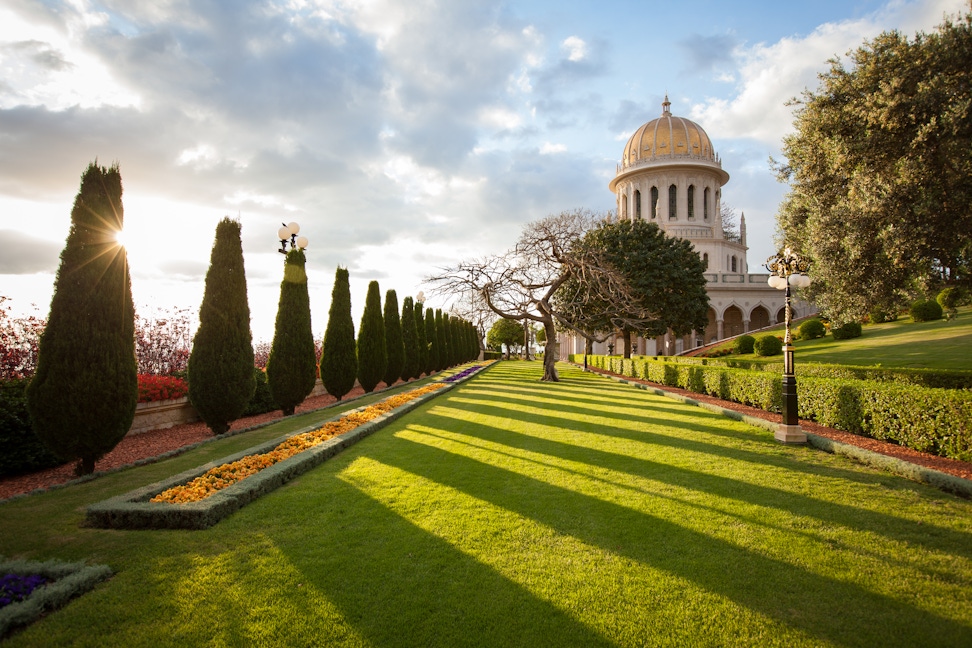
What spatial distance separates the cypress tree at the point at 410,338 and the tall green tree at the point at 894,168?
61.4 feet

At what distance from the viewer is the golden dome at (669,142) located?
5950cm

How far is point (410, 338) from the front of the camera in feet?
90.8

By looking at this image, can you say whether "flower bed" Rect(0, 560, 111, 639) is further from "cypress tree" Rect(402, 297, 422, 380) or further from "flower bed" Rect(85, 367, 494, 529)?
"cypress tree" Rect(402, 297, 422, 380)

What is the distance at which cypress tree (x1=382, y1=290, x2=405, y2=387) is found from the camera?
2281 centimetres

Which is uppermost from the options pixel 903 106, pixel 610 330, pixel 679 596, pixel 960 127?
pixel 903 106

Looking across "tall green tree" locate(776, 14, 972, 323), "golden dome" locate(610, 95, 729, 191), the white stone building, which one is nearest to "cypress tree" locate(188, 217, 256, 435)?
"tall green tree" locate(776, 14, 972, 323)

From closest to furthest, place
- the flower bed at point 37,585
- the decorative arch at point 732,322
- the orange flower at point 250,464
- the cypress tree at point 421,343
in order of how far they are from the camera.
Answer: the flower bed at point 37,585, the orange flower at point 250,464, the cypress tree at point 421,343, the decorative arch at point 732,322

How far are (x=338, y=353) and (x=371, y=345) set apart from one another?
3699 millimetres

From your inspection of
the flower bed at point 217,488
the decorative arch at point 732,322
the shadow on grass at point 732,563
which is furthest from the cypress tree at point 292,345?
the decorative arch at point 732,322

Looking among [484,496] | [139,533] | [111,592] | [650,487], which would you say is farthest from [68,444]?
[650,487]

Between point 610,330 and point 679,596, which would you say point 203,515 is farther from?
point 610,330

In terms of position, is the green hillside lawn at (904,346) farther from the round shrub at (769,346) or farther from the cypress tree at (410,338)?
the cypress tree at (410,338)

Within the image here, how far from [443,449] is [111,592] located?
5201mm

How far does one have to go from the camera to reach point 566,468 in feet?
23.3
